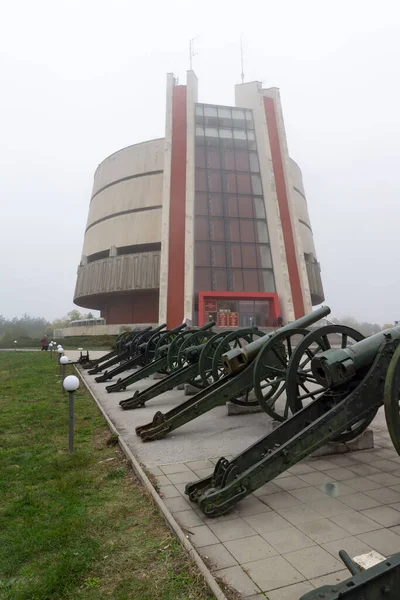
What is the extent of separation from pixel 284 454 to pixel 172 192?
29.0 meters

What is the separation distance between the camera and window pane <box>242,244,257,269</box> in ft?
99.6

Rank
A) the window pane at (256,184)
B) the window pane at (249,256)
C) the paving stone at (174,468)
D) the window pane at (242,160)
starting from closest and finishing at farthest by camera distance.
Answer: the paving stone at (174,468), the window pane at (249,256), the window pane at (256,184), the window pane at (242,160)

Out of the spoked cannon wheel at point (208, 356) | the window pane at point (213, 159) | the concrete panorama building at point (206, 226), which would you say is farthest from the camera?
the window pane at point (213, 159)

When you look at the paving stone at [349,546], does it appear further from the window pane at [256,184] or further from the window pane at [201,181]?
the window pane at [256,184]

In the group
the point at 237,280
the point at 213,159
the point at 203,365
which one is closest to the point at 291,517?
the point at 203,365

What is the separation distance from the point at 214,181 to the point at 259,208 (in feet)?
13.2

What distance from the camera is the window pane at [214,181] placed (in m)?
31.7

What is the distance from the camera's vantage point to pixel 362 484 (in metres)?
3.98

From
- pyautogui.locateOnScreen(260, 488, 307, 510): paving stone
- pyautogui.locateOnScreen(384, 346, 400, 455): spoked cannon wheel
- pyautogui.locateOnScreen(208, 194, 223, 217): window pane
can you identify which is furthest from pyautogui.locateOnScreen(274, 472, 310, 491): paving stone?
pyautogui.locateOnScreen(208, 194, 223, 217): window pane

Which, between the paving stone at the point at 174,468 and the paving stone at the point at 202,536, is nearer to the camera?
the paving stone at the point at 202,536

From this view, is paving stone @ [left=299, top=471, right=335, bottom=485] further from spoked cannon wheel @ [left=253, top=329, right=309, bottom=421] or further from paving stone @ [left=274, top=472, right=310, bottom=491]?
spoked cannon wheel @ [left=253, top=329, right=309, bottom=421]

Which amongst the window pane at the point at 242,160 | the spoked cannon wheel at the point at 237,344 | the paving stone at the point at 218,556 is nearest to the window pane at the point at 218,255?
the window pane at the point at 242,160

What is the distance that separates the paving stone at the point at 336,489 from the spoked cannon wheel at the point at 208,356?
355 cm

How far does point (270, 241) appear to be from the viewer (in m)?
31.2
